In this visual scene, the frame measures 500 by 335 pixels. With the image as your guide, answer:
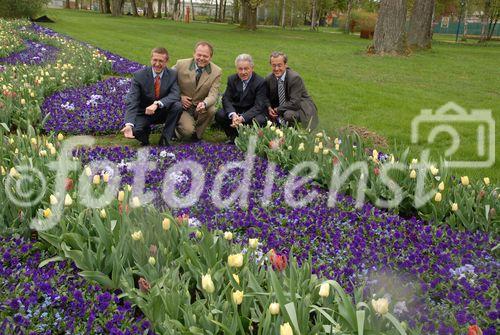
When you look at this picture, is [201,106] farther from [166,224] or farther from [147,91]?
[166,224]

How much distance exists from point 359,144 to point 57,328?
336cm

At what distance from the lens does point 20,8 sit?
1035 inches

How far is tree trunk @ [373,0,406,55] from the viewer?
18578 mm

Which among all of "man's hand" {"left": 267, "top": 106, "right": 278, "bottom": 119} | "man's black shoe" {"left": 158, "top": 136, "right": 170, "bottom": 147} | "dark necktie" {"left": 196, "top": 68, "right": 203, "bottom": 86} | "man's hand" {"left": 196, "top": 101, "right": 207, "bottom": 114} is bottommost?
"man's black shoe" {"left": 158, "top": 136, "right": 170, "bottom": 147}

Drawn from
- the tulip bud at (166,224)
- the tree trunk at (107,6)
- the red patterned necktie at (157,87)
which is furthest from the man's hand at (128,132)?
the tree trunk at (107,6)

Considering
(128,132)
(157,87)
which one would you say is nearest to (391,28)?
(157,87)

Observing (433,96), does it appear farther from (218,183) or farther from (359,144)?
(218,183)

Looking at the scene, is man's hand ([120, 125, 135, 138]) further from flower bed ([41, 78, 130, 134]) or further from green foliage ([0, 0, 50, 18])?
green foliage ([0, 0, 50, 18])

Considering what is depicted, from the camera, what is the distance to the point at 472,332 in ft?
6.98

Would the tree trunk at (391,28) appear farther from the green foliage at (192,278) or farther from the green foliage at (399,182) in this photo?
the green foliage at (192,278)

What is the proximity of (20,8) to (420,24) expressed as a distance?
19741 mm

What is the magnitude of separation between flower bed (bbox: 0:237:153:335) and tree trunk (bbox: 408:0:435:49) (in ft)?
74.5

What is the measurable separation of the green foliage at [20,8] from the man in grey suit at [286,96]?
22993 millimetres

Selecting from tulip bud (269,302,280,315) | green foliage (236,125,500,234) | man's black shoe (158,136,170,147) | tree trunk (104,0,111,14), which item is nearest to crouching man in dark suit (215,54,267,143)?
man's black shoe (158,136,170,147)
